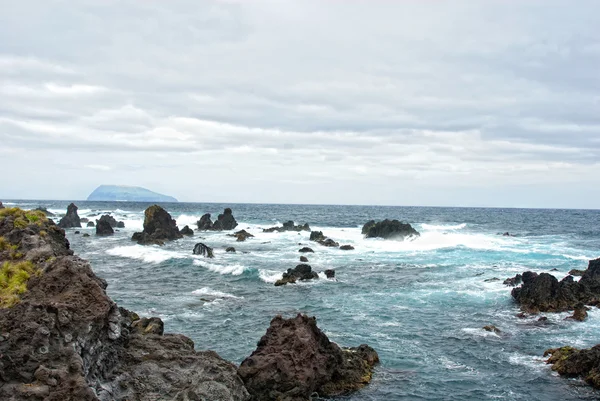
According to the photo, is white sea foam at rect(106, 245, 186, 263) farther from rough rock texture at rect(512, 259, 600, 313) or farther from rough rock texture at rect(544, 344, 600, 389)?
rough rock texture at rect(544, 344, 600, 389)

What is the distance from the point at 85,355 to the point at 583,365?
19.2 metres

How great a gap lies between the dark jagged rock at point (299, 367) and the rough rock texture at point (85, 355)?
2.27 meters

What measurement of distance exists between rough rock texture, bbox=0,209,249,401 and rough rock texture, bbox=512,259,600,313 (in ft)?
79.6

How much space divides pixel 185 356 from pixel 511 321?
873 inches

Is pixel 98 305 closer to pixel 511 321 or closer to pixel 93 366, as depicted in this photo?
pixel 93 366

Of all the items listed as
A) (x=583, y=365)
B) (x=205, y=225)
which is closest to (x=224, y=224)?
(x=205, y=225)

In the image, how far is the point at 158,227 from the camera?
3056 inches

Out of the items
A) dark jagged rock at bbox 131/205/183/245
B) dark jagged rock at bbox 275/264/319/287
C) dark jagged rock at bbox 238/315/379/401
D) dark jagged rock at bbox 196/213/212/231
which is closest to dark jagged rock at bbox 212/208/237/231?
dark jagged rock at bbox 196/213/212/231

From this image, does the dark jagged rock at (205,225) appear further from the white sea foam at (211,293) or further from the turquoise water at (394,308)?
the white sea foam at (211,293)

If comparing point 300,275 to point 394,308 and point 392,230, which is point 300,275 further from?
point 392,230

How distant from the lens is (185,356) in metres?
14.8

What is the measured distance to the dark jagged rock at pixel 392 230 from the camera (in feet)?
273

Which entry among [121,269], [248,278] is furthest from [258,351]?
[121,269]

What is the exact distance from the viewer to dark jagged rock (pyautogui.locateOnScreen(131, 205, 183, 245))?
246 ft
